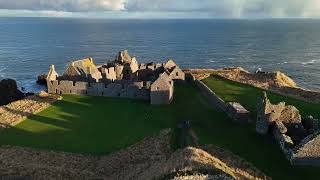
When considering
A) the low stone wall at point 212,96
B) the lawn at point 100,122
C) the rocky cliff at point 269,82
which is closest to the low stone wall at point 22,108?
the lawn at point 100,122

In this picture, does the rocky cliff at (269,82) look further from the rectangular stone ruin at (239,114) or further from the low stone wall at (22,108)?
the low stone wall at (22,108)

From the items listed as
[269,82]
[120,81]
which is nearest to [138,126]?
[120,81]

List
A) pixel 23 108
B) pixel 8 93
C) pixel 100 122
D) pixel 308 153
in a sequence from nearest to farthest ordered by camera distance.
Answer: pixel 308 153 < pixel 100 122 < pixel 23 108 < pixel 8 93

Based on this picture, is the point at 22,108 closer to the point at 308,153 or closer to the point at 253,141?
the point at 253,141

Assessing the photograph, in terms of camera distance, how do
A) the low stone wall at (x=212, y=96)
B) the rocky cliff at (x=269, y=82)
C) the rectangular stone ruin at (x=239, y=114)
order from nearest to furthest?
the rectangular stone ruin at (x=239, y=114) → the low stone wall at (x=212, y=96) → the rocky cliff at (x=269, y=82)

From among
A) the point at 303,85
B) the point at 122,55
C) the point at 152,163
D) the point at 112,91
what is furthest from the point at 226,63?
the point at 152,163
